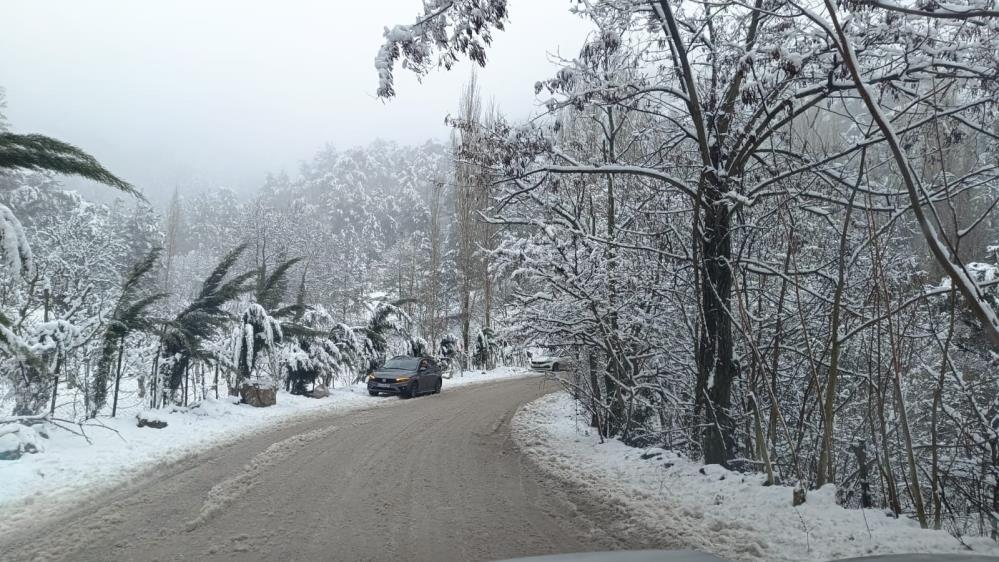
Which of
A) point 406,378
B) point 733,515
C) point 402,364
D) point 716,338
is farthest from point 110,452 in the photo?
point 402,364

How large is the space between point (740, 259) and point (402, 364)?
16422 mm

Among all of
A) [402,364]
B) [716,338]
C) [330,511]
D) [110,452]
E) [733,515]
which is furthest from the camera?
[402,364]

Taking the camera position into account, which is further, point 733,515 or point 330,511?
point 330,511

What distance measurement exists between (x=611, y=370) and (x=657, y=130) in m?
4.41

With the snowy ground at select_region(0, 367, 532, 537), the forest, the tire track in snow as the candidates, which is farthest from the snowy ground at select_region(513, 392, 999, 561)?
the snowy ground at select_region(0, 367, 532, 537)

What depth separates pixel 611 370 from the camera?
10.2m

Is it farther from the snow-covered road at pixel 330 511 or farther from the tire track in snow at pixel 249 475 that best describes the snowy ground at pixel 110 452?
the tire track in snow at pixel 249 475

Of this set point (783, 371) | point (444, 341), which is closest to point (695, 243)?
point (783, 371)

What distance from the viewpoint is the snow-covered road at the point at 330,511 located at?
4.80 m

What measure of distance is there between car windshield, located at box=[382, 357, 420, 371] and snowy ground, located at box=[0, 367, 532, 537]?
5802 mm

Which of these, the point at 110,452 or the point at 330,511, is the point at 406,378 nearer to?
the point at 110,452

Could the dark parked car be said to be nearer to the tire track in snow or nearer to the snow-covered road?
the tire track in snow

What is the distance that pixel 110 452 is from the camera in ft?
28.6

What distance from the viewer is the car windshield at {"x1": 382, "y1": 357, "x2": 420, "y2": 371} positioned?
2078 centimetres
